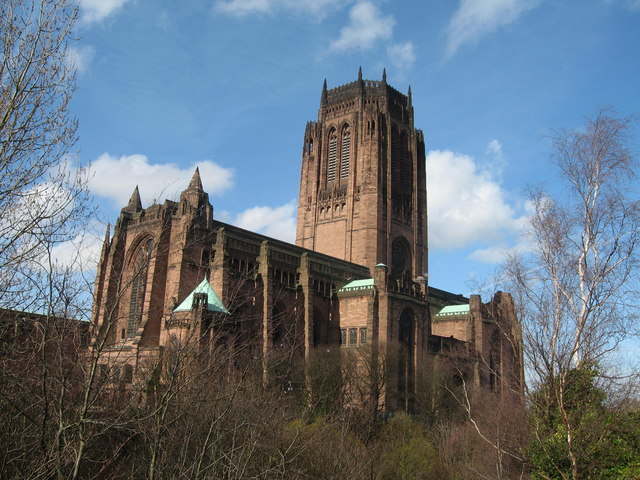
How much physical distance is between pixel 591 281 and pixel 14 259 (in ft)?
42.6

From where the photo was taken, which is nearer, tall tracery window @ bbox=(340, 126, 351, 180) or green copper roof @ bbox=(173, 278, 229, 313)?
green copper roof @ bbox=(173, 278, 229, 313)

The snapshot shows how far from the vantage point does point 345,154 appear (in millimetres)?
72312

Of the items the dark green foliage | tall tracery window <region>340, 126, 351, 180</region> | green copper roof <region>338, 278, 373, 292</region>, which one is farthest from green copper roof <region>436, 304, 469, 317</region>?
the dark green foliage

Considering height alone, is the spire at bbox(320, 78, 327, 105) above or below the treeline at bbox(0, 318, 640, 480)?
above

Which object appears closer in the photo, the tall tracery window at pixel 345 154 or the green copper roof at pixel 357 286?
the green copper roof at pixel 357 286

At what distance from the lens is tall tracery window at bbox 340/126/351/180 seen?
71.8 m

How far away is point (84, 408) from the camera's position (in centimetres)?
924

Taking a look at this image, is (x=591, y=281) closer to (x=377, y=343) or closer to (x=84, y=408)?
(x=84, y=408)

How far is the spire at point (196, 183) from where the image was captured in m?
47.4

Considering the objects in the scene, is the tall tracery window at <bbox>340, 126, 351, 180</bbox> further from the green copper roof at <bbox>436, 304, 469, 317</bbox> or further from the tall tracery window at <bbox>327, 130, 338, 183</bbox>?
the green copper roof at <bbox>436, 304, 469, 317</bbox>

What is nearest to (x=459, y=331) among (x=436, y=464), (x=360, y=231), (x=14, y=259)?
(x=360, y=231)

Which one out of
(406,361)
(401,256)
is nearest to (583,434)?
(406,361)

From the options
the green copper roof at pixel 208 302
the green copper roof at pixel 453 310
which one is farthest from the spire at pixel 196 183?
the green copper roof at pixel 453 310

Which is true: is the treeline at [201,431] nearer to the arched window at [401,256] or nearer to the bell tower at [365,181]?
the bell tower at [365,181]
